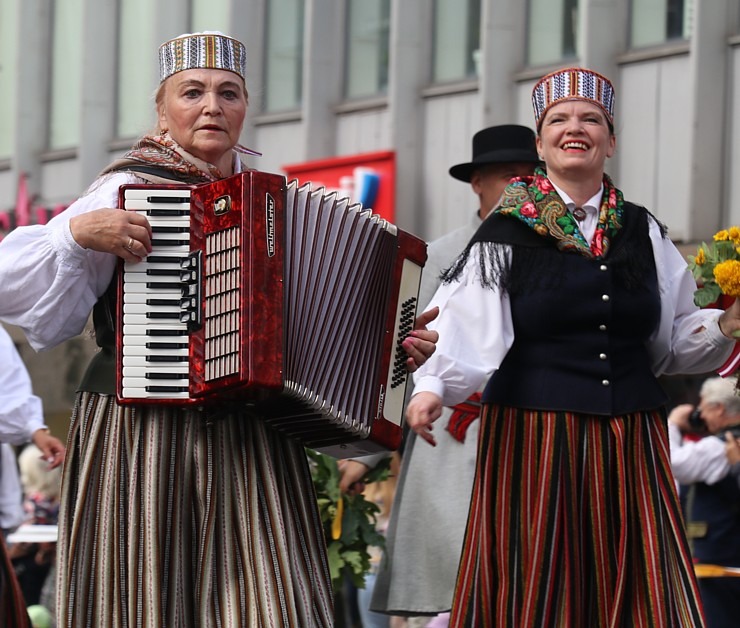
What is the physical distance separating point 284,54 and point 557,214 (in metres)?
12.6

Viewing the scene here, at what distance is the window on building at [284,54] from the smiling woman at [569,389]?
1219 centimetres

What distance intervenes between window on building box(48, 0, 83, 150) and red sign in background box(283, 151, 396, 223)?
4724 millimetres

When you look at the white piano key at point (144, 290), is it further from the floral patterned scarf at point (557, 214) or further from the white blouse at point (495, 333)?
the floral patterned scarf at point (557, 214)

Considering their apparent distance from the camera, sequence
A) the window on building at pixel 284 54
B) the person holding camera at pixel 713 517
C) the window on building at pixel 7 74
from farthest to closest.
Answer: the window on building at pixel 7 74 < the window on building at pixel 284 54 < the person holding camera at pixel 713 517

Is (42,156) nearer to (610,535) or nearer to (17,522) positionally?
(17,522)

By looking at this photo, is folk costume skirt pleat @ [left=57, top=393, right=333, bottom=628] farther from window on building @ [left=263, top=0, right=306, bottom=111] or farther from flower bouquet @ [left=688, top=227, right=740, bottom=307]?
window on building @ [left=263, top=0, right=306, bottom=111]

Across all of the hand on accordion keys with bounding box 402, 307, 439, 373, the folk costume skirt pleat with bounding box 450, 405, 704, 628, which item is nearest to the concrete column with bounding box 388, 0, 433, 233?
the folk costume skirt pleat with bounding box 450, 405, 704, 628

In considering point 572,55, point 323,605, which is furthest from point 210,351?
point 572,55

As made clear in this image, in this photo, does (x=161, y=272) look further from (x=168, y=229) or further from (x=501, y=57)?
(x=501, y=57)

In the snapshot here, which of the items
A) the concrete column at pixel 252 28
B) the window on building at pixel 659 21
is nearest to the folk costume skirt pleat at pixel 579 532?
the window on building at pixel 659 21

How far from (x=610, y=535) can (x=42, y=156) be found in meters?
16.6

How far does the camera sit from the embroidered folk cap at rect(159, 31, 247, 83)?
5.18 m

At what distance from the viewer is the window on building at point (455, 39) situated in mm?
15883

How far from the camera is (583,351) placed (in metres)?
5.59
